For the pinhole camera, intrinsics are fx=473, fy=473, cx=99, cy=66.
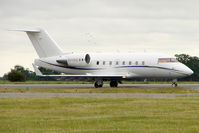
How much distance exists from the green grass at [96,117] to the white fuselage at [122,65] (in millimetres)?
20010

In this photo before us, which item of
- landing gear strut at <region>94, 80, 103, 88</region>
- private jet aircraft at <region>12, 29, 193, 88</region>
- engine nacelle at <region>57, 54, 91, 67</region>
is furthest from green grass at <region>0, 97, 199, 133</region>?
engine nacelle at <region>57, 54, 91, 67</region>

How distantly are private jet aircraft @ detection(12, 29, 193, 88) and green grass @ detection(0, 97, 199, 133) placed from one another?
787 inches

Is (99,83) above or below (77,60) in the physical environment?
below

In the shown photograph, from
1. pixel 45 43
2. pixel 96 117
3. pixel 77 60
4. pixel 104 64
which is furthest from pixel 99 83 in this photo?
pixel 96 117

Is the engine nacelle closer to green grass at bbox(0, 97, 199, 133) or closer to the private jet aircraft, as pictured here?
the private jet aircraft

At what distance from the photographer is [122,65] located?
1770 inches

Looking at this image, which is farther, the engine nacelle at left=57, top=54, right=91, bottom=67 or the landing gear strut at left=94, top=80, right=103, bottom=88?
the engine nacelle at left=57, top=54, right=91, bottom=67

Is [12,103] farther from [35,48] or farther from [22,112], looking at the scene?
[35,48]

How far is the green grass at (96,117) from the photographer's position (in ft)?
46.2

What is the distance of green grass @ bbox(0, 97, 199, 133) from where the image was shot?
14070mm

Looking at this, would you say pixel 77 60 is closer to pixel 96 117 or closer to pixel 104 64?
pixel 104 64

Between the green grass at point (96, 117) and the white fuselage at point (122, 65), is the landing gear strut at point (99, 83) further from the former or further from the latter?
the green grass at point (96, 117)

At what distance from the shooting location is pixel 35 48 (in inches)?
1959

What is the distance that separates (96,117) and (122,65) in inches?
1102
